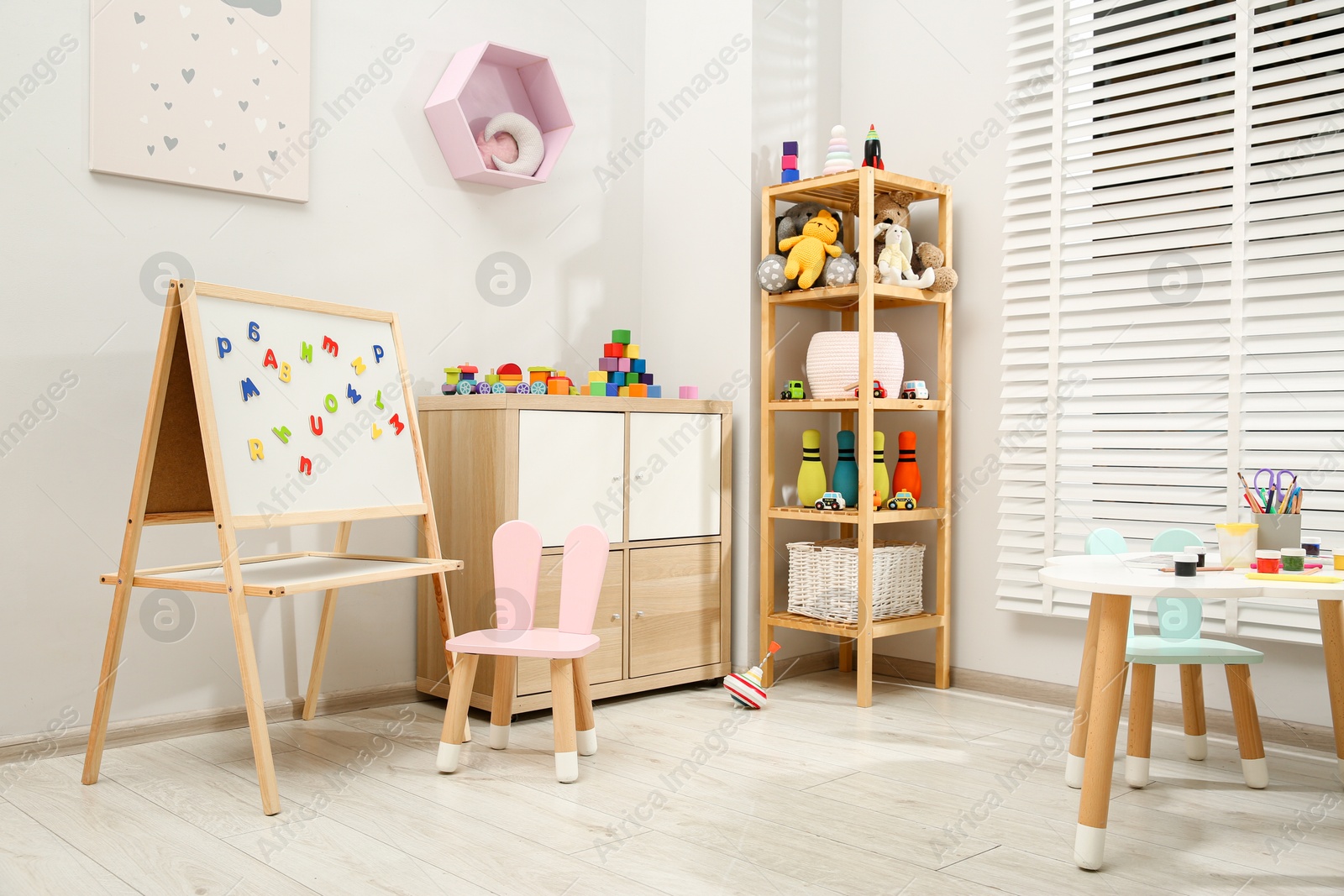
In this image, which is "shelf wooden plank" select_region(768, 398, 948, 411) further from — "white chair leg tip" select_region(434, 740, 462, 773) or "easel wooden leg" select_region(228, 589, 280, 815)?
"easel wooden leg" select_region(228, 589, 280, 815)

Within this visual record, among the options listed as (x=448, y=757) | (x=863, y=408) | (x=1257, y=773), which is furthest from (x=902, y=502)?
(x=448, y=757)

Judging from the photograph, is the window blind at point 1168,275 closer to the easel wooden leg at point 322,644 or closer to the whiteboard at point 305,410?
the whiteboard at point 305,410

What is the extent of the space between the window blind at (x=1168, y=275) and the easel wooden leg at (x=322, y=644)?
1952 millimetres

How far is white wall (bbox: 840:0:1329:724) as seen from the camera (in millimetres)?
3184

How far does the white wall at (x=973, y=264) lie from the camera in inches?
125

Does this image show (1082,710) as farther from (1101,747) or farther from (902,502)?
(902,502)

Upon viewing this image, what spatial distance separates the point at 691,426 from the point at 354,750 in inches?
54.0

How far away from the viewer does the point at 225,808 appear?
6.84ft

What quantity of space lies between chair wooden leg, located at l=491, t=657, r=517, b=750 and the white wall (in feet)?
4.98

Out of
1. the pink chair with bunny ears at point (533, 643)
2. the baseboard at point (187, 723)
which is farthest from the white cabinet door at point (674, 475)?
the baseboard at point (187, 723)

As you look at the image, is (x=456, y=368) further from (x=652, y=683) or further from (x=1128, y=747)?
(x=1128, y=747)

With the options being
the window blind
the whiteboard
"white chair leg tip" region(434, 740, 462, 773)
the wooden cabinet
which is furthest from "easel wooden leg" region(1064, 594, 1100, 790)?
the whiteboard

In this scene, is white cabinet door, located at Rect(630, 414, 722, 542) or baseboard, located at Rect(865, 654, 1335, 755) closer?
baseboard, located at Rect(865, 654, 1335, 755)

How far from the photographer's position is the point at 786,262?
320cm
